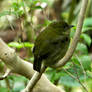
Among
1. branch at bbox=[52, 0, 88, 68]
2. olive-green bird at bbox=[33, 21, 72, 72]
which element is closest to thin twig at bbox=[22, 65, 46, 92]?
olive-green bird at bbox=[33, 21, 72, 72]

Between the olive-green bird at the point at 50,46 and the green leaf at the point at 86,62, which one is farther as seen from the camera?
the green leaf at the point at 86,62

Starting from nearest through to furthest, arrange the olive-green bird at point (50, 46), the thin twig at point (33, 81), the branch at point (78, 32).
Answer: the branch at point (78, 32)
the olive-green bird at point (50, 46)
the thin twig at point (33, 81)

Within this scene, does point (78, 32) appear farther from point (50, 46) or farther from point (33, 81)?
point (33, 81)

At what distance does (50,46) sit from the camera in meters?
1.50

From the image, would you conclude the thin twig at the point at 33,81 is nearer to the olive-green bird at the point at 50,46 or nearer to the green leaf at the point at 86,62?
the olive-green bird at the point at 50,46

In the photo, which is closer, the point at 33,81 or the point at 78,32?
the point at 78,32

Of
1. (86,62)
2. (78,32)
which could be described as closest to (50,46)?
(78,32)

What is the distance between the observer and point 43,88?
6.12 feet

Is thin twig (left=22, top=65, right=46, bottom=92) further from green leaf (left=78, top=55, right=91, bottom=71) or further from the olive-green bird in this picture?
green leaf (left=78, top=55, right=91, bottom=71)

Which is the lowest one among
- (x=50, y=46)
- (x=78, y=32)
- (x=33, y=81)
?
(x=33, y=81)

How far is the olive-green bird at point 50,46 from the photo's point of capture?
4.89ft

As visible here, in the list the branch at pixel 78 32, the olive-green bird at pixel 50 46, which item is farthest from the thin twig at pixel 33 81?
the branch at pixel 78 32

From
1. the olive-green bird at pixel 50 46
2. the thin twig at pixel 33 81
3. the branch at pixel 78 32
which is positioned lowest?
the thin twig at pixel 33 81

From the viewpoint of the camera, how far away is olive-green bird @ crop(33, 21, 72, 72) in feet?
4.89
